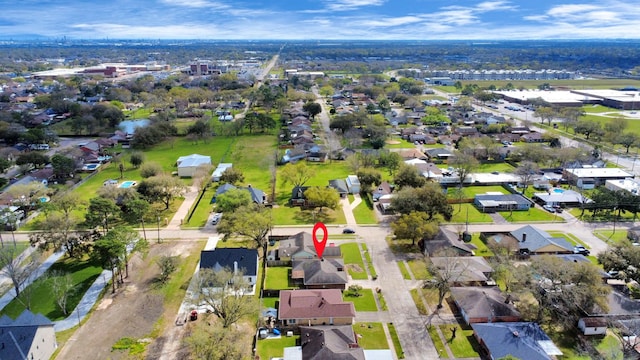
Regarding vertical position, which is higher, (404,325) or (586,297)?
(586,297)

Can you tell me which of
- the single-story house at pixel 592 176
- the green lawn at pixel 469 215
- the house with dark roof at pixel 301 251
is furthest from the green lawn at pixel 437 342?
the single-story house at pixel 592 176

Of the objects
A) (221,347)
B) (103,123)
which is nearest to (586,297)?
(221,347)

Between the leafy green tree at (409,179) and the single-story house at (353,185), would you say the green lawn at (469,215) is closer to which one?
the leafy green tree at (409,179)

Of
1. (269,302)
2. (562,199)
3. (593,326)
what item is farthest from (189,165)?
(593,326)

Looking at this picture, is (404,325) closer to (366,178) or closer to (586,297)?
(586,297)

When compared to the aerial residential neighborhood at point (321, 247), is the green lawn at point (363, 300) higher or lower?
lower

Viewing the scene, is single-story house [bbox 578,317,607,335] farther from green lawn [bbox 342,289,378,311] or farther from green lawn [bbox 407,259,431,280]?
green lawn [bbox 342,289,378,311]
